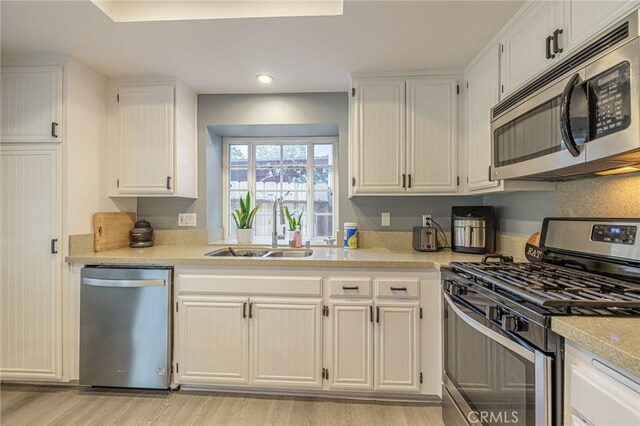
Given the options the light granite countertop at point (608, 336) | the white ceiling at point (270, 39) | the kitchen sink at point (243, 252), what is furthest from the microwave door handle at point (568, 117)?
the kitchen sink at point (243, 252)

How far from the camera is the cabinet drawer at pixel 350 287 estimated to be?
1837 mm

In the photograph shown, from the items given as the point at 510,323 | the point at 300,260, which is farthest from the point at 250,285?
Answer: the point at 510,323

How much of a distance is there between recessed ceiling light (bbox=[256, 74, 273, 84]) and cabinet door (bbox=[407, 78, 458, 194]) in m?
1.03

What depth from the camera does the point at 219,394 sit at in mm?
1959

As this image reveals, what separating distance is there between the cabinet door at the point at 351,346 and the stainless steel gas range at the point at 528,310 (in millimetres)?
433

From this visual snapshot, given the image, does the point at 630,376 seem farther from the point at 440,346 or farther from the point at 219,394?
the point at 219,394

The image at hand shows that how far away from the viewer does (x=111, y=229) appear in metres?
2.33

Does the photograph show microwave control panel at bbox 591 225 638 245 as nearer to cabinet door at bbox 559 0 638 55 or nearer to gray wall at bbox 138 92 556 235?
cabinet door at bbox 559 0 638 55

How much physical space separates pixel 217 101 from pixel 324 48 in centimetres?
119

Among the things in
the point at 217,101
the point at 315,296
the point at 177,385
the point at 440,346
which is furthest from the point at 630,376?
the point at 217,101

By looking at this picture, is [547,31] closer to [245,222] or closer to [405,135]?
[405,135]

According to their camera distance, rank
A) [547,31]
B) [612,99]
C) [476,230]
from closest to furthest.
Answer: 1. [612,99]
2. [547,31]
3. [476,230]

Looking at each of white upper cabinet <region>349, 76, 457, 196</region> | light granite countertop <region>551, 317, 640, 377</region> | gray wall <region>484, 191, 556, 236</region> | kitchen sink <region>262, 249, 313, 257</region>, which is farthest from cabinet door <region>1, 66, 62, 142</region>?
gray wall <region>484, 191, 556, 236</region>
